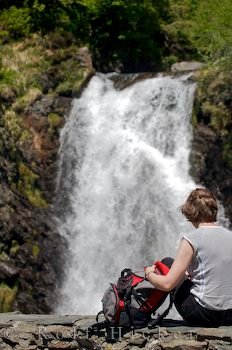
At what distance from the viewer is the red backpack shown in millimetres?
4941

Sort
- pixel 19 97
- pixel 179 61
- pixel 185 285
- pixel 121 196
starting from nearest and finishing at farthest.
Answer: pixel 185 285 < pixel 121 196 < pixel 19 97 < pixel 179 61

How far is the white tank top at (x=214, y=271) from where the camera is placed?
15.7ft

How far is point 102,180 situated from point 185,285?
12.0 metres

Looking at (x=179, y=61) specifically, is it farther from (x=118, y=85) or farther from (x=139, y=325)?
(x=139, y=325)

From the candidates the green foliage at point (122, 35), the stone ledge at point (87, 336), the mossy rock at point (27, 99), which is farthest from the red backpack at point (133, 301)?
the green foliage at point (122, 35)

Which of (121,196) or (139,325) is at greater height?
(121,196)

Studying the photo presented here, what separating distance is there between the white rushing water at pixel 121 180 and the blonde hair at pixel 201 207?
10.4m

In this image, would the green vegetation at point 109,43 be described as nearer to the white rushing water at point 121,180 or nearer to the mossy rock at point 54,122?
the mossy rock at point 54,122

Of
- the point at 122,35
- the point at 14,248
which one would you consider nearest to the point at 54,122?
the point at 14,248

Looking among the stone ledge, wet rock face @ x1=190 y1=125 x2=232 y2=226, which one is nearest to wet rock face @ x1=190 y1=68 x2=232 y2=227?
wet rock face @ x1=190 y1=125 x2=232 y2=226

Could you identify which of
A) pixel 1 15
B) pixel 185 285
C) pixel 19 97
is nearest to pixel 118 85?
pixel 19 97

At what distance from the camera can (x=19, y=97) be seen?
18.0 m

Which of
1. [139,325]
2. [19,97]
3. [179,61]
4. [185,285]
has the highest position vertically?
[179,61]

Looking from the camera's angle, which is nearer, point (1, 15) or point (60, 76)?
point (60, 76)
